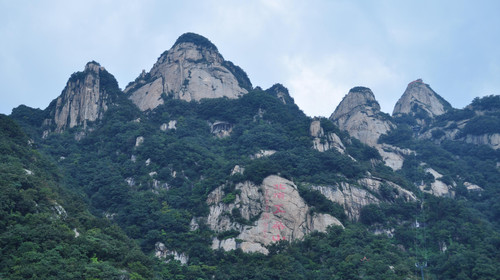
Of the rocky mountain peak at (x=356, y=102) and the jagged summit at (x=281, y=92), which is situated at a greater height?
the jagged summit at (x=281, y=92)

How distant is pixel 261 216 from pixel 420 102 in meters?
69.6

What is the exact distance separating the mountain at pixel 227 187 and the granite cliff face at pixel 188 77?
1.25 feet

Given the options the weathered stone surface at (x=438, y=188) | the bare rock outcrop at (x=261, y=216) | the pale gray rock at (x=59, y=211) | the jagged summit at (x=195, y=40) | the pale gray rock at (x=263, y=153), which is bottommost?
the pale gray rock at (x=59, y=211)

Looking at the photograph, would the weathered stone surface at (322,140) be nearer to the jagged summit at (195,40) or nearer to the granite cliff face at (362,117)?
the granite cliff face at (362,117)

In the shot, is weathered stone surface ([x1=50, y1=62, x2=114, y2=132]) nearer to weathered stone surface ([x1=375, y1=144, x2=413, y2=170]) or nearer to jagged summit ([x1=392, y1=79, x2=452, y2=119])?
weathered stone surface ([x1=375, y1=144, x2=413, y2=170])

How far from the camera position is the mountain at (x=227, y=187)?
37.6 metres

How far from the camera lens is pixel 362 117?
3548 inches

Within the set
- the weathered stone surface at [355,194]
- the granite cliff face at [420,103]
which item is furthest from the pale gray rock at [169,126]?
the granite cliff face at [420,103]

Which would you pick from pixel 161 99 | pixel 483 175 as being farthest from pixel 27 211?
pixel 483 175

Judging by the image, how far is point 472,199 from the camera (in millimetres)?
64625

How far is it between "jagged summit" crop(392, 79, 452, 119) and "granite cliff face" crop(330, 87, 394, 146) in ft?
46.6

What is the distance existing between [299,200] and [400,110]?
64.7 metres

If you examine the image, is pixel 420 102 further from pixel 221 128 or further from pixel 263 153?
pixel 263 153

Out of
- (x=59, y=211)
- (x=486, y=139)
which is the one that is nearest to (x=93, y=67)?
(x=59, y=211)
